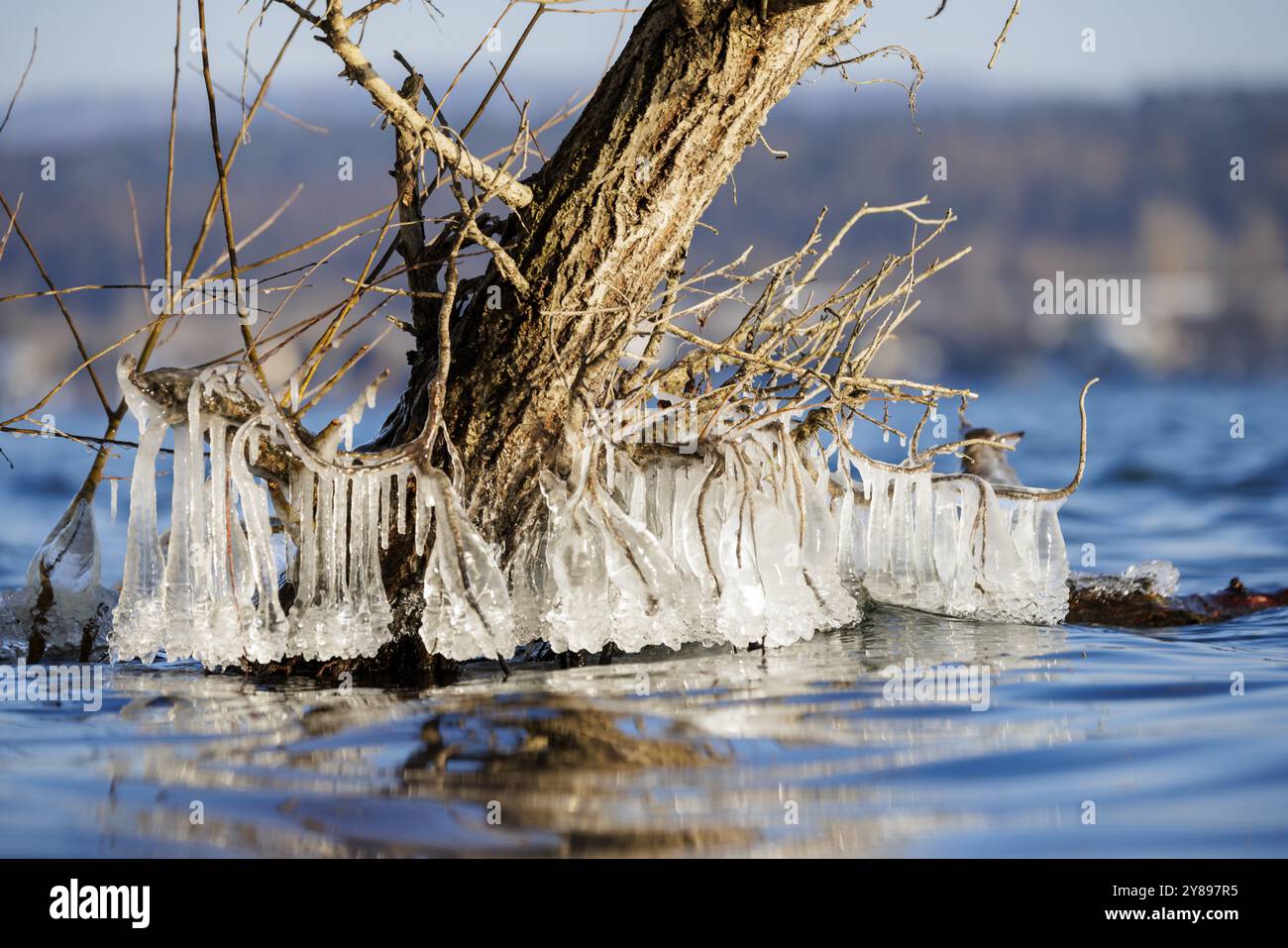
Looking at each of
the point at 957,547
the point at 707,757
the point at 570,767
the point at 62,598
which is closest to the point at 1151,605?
the point at 957,547

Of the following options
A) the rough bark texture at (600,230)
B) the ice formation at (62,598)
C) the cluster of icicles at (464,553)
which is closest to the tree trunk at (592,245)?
the rough bark texture at (600,230)

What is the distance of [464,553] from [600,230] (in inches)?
40.9

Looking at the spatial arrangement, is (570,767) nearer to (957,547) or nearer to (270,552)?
(270,552)

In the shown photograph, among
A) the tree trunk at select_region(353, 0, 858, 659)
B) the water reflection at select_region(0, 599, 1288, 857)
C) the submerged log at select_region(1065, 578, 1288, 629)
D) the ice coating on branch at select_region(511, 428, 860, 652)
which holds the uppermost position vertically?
the tree trunk at select_region(353, 0, 858, 659)

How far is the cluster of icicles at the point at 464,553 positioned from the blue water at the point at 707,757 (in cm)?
19

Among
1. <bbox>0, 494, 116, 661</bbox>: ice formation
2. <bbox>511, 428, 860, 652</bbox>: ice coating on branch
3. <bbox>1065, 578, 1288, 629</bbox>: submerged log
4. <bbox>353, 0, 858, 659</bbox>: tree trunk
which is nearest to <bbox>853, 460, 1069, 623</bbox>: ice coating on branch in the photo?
<bbox>511, 428, 860, 652</bbox>: ice coating on branch

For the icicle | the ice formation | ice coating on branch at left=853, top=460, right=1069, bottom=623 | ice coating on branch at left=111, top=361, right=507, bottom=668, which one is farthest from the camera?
ice coating on branch at left=853, top=460, right=1069, bottom=623

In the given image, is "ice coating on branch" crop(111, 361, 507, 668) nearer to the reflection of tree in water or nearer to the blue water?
the blue water

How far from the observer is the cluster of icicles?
11.5ft

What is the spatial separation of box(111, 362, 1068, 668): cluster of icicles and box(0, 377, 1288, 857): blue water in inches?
7.5

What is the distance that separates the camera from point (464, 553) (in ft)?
11.8

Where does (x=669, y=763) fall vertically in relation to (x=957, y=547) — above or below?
below

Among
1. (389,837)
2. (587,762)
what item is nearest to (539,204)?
(587,762)

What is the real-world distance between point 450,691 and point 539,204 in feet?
4.89
